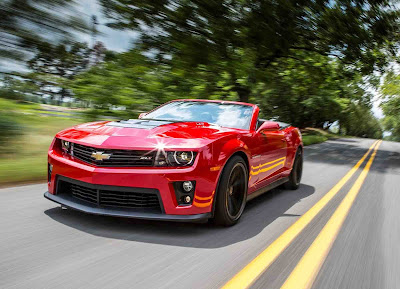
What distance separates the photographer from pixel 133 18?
21.5ft

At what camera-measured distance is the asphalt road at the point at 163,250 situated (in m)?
2.62

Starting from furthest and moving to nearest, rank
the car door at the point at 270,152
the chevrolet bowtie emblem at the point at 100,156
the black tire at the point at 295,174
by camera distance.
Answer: the black tire at the point at 295,174 < the car door at the point at 270,152 < the chevrolet bowtie emblem at the point at 100,156

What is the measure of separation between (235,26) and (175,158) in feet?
15.7

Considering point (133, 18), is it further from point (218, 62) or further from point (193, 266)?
point (193, 266)

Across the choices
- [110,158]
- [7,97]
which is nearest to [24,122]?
[7,97]

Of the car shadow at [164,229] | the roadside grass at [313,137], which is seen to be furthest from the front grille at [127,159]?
the roadside grass at [313,137]

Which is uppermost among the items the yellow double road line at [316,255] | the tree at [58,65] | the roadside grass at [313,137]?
the tree at [58,65]

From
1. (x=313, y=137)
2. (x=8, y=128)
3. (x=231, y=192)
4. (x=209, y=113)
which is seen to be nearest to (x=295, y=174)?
(x=209, y=113)

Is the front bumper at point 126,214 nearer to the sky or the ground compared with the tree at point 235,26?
nearer to the ground

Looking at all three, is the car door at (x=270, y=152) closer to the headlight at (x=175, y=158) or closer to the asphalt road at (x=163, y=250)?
the asphalt road at (x=163, y=250)

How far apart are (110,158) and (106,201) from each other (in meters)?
0.38

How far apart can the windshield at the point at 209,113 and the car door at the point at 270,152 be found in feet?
0.89

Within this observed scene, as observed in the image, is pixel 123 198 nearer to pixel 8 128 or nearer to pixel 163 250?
pixel 163 250

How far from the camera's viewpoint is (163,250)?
317 centimetres
